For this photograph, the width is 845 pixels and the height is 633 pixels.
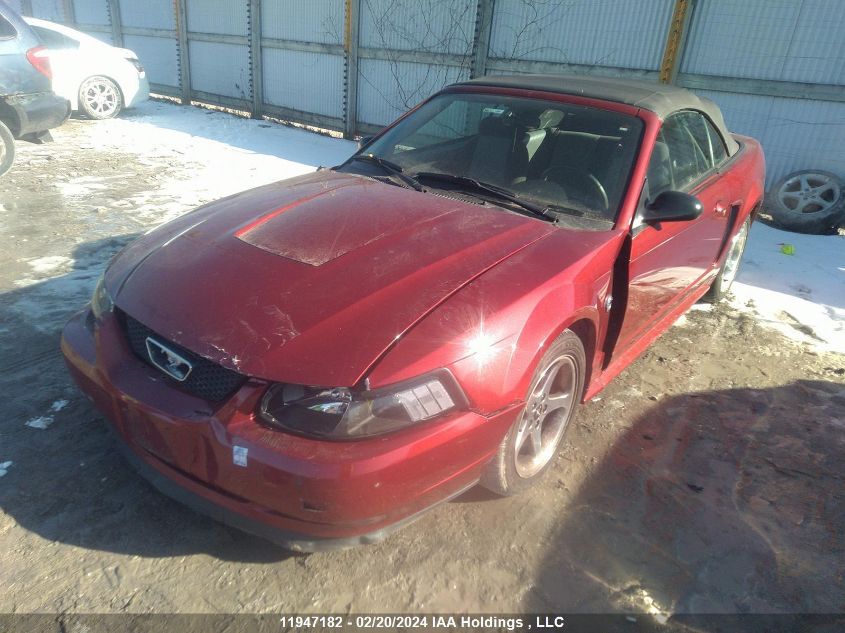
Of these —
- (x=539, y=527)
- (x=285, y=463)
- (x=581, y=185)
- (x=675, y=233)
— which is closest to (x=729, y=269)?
(x=675, y=233)

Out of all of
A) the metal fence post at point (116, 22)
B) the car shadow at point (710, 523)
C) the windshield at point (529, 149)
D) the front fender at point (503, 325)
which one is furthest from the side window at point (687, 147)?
the metal fence post at point (116, 22)

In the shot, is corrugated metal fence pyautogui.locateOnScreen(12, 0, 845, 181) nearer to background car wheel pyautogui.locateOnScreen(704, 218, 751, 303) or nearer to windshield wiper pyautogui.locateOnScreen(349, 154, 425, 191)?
background car wheel pyautogui.locateOnScreen(704, 218, 751, 303)

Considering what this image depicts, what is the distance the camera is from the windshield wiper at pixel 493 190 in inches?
112

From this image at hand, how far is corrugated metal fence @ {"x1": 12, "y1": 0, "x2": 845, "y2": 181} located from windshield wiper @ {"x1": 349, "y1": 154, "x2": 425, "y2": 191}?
5.61m

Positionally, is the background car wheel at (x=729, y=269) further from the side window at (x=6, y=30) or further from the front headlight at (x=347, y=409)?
the side window at (x=6, y=30)

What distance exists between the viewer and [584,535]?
8.05 ft

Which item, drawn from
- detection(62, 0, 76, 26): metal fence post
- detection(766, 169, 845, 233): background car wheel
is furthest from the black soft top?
detection(62, 0, 76, 26): metal fence post

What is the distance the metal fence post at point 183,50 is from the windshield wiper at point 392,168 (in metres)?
11.6

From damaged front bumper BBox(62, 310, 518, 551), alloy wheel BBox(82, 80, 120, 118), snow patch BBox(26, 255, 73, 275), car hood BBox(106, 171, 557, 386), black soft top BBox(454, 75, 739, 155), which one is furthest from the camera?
alloy wheel BBox(82, 80, 120, 118)

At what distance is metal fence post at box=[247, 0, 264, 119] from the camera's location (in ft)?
37.8

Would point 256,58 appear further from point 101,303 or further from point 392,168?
point 101,303

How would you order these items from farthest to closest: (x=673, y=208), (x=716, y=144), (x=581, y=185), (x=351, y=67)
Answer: (x=351, y=67) → (x=716, y=144) → (x=581, y=185) → (x=673, y=208)

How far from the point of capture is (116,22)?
14.7m

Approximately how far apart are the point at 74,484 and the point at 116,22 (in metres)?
15.7
